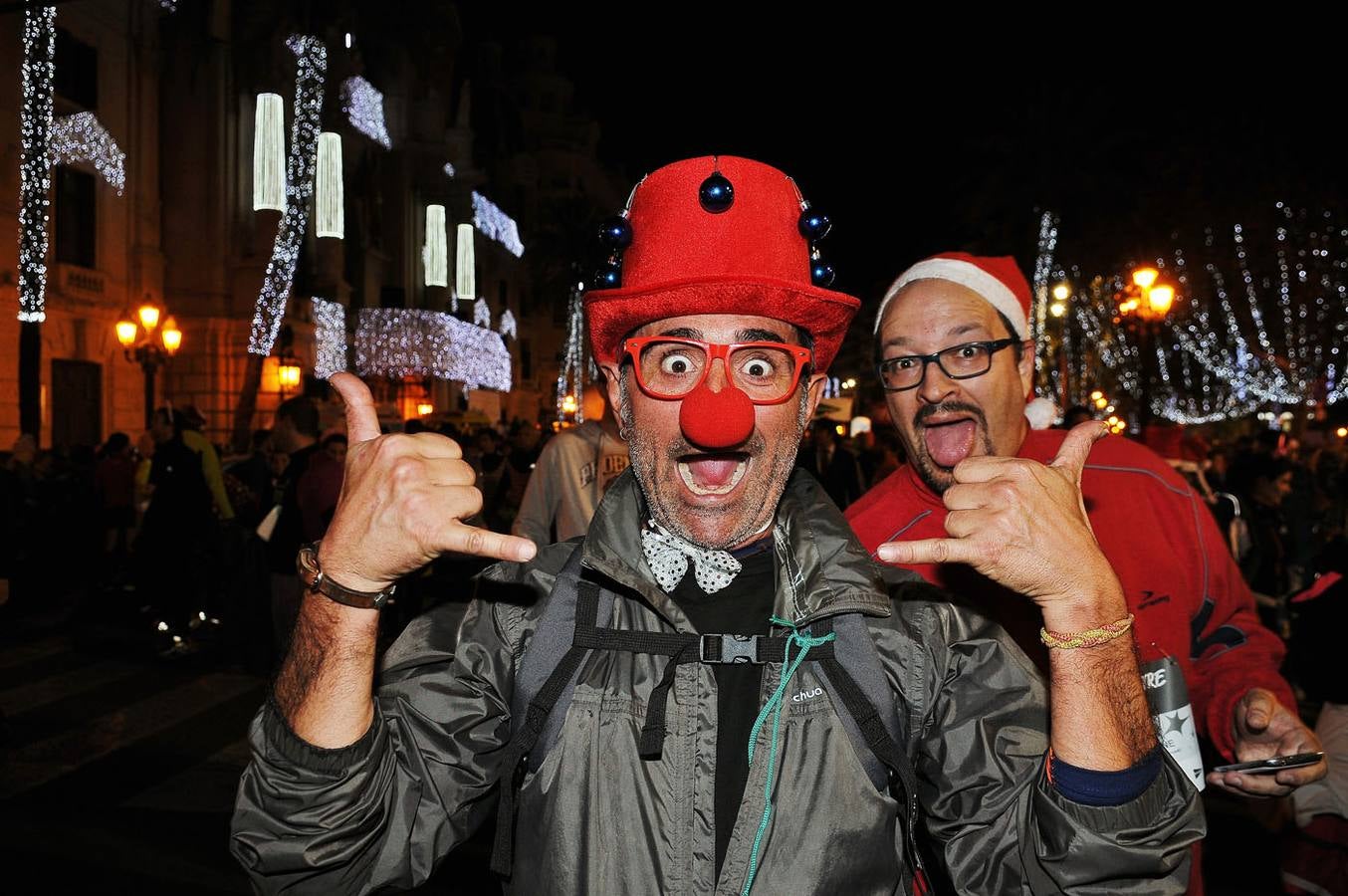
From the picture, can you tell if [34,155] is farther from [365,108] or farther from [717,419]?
[717,419]

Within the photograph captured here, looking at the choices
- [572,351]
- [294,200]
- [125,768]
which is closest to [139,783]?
[125,768]

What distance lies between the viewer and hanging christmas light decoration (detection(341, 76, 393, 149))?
3178 cm

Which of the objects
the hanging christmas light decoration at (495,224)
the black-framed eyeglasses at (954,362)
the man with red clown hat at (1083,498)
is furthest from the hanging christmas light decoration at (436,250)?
the black-framed eyeglasses at (954,362)

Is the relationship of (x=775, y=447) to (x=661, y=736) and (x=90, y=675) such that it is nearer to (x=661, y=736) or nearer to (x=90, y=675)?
(x=661, y=736)

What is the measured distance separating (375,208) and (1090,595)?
36000mm

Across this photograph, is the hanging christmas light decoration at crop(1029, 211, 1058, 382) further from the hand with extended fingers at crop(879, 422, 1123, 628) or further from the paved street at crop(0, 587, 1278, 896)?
the hand with extended fingers at crop(879, 422, 1123, 628)

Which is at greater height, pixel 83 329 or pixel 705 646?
pixel 83 329

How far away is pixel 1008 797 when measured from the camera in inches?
75.3

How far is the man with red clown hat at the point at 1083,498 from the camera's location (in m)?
2.76

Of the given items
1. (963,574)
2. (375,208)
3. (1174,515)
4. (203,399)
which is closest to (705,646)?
(963,574)

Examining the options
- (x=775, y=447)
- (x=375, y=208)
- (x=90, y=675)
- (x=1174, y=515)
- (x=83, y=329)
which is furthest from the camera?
(x=375, y=208)

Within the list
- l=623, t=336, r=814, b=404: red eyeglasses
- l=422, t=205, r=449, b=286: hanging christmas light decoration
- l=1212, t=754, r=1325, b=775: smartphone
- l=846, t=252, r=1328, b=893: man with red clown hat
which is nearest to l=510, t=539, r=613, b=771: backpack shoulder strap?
l=623, t=336, r=814, b=404: red eyeglasses

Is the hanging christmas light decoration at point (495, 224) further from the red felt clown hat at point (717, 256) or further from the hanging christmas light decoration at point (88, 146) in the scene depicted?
the red felt clown hat at point (717, 256)

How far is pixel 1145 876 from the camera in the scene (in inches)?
68.0
